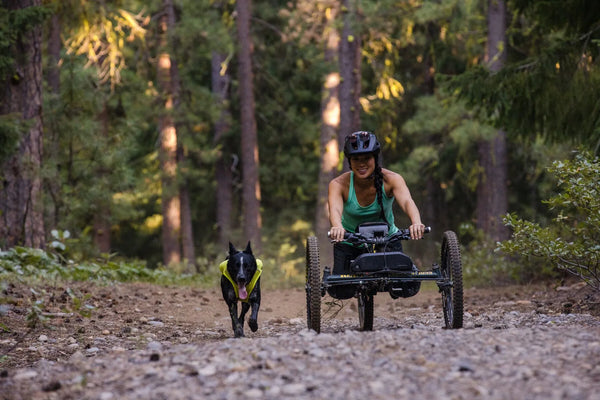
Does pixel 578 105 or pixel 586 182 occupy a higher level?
pixel 578 105

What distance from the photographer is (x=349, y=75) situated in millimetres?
22969

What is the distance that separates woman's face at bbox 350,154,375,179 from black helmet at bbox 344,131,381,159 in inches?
3.6

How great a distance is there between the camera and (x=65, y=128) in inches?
803

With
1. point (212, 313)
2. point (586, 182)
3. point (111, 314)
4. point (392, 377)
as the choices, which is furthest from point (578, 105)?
point (392, 377)

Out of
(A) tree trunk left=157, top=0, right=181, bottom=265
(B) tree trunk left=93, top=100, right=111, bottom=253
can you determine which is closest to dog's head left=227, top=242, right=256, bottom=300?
(B) tree trunk left=93, top=100, right=111, bottom=253

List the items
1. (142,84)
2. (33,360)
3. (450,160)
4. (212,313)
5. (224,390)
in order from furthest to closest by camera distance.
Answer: (450,160)
(142,84)
(212,313)
(33,360)
(224,390)

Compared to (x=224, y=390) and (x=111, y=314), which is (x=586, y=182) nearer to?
(x=224, y=390)

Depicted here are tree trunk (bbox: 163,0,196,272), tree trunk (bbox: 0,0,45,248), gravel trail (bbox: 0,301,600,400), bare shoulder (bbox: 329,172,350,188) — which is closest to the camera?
gravel trail (bbox: 0,301,600,400)

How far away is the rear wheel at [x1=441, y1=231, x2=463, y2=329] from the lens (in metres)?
7.29

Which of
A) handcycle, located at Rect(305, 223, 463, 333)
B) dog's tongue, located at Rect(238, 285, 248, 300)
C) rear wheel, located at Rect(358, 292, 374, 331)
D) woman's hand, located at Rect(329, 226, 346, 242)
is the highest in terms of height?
woman's hand, located at Rect(329, 226, 346, 242)

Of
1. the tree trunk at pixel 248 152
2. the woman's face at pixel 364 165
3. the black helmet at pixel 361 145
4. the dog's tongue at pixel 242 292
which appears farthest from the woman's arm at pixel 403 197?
the tree trunk at pixel 248 152

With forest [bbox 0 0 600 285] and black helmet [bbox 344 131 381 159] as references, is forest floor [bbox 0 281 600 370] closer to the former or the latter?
forest [bbox 0 0 600 285]

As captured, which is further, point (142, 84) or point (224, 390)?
point (142, 84)

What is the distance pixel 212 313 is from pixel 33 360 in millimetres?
5182
